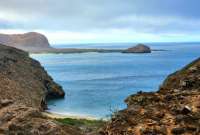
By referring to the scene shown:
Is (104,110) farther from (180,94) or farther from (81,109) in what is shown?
(180,94)

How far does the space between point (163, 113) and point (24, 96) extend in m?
64.2

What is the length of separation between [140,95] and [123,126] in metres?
1.57

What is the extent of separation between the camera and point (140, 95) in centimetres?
1286

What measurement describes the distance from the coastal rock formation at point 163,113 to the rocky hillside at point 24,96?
11.1 ft

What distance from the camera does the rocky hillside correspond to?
15.0 metres

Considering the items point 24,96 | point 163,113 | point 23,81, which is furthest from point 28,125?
point 23,81

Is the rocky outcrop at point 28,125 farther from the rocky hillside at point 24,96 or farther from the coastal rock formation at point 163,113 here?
the coastal rock formation at point 163,113

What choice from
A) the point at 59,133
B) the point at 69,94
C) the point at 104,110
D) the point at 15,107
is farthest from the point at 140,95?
the point at 69,94

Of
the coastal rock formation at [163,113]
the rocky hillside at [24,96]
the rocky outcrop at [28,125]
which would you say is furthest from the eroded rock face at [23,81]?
the coastal rock formation at [163,113]

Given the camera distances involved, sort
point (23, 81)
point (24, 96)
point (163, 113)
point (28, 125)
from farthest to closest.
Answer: point (23, 81) → point (24, 96) → point (28, 125) → point (163, 113)

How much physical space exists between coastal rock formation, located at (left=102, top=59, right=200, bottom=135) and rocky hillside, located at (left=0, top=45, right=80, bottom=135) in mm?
3379

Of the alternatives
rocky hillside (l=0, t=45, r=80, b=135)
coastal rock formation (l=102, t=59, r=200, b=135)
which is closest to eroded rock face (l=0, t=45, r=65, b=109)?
rocky hillside (l=0, t=45, r=80, b=135)

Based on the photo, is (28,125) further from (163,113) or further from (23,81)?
(23,81)

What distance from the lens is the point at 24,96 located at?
7425cm
